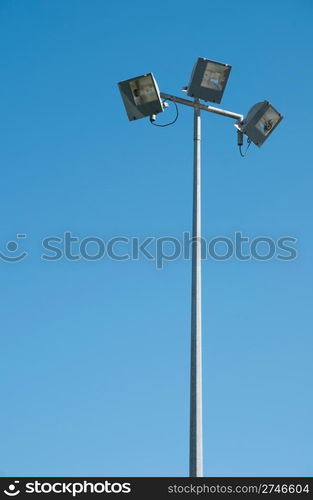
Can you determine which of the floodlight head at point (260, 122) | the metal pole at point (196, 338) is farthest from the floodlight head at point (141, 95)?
the floodlight head at point (260, 122)

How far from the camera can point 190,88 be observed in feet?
60.3

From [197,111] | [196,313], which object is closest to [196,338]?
[196,313]

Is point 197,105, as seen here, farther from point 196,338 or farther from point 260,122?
point 196,338

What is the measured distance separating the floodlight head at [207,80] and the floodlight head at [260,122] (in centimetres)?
69

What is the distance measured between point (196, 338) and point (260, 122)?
4151mm

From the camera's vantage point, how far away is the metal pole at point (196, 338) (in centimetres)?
1577

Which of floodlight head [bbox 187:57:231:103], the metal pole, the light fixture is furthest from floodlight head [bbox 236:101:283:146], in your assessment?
the metal pole

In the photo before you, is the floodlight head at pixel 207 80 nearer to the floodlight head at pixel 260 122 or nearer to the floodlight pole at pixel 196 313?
the floodlight pole at pixel 196 313

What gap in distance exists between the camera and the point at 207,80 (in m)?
18.4

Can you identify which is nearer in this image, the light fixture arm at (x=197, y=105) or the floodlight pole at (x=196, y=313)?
the floodlight pole at (x=196, y=313)

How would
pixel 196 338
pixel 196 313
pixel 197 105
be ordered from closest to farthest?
pixel 196 338, pixel 196 313, pixel 197 105

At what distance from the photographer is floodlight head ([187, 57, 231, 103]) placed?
18391 mm

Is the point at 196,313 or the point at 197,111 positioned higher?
the point at 197,111
